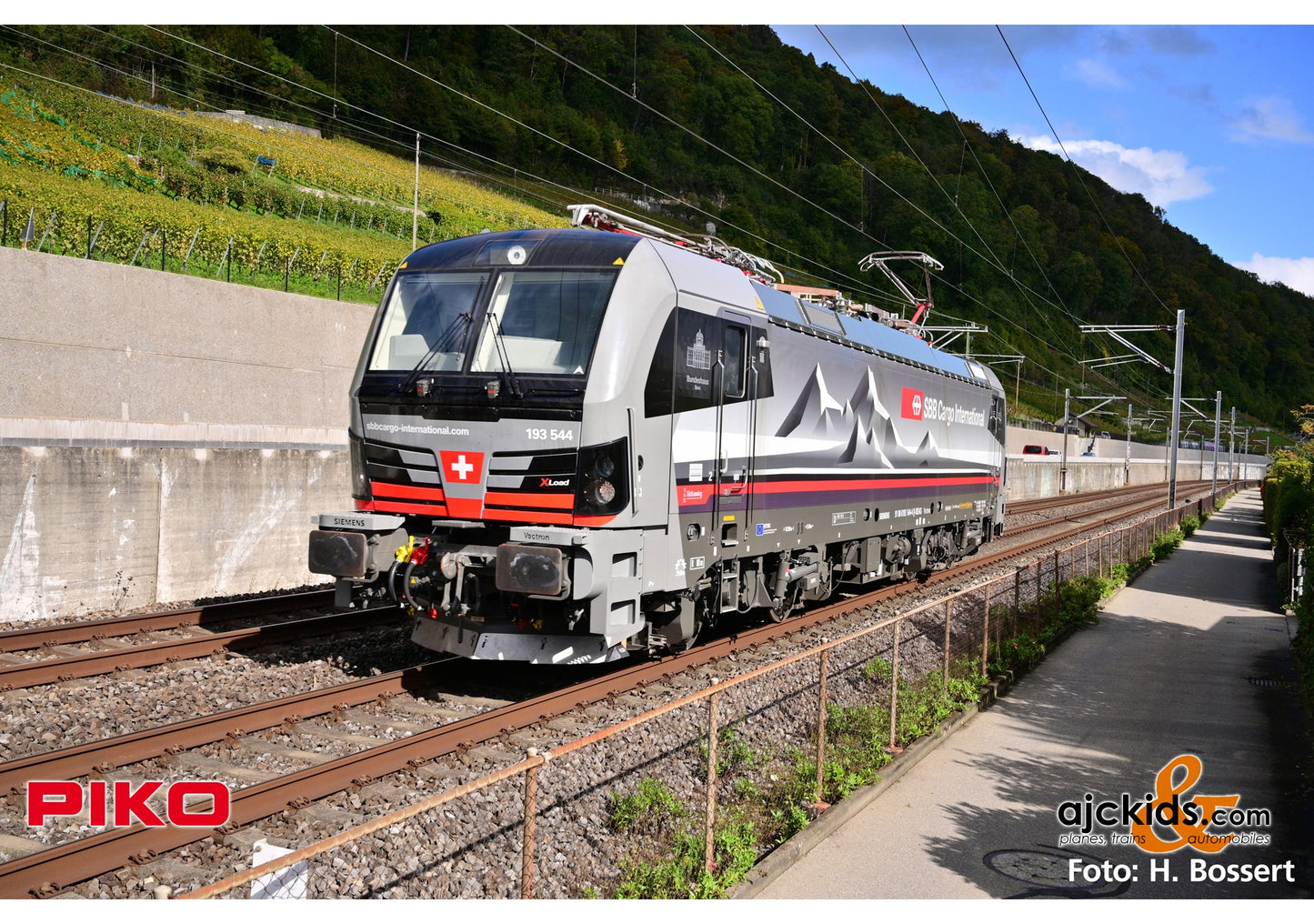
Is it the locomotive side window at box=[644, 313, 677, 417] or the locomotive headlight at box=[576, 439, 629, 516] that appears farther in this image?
the locomotive side window at box=[644, 313, 677, 417]

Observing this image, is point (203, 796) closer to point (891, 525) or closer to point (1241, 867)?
point (1241, 867)

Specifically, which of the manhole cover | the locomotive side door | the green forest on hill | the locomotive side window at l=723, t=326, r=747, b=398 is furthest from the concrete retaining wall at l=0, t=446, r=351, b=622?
the green forest on hill

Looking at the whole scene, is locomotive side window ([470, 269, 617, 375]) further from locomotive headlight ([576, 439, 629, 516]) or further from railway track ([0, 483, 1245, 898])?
railway track ([0, 483, 1245, 898])

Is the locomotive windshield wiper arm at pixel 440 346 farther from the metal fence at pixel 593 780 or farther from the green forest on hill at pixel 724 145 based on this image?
the green forest on hill at pixel 724 145

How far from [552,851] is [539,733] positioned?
2180 mm

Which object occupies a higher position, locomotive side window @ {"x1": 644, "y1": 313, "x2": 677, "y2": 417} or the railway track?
locomotive side window @ {"x1": 644, "y1": 313, "x2": 677, "y2": 417}

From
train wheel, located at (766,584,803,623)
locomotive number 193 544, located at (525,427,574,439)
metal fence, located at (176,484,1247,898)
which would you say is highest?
locomotive number 193 544, located at (525,427,574,439)

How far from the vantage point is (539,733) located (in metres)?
8.23

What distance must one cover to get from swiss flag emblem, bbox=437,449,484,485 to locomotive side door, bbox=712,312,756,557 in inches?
92.8

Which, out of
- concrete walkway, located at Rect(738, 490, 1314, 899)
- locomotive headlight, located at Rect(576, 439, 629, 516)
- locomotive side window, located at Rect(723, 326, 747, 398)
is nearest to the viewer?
concrete walkway, located at Rect(738, 490, 1314, 899)

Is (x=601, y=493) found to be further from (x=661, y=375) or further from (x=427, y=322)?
(x=427, y=322)

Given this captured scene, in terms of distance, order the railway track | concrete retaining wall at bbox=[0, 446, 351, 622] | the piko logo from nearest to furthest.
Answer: the railway track, the piko logo, concrete retaining wall at bbox=[0, 446, 351, 622]

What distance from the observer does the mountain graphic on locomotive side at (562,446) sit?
849cm

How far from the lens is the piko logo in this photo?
5.99m
